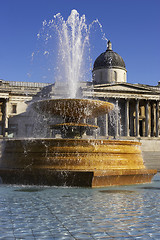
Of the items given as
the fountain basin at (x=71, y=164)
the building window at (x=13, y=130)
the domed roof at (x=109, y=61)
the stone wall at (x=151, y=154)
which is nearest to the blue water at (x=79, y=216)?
the fountain basin at (x=71, y=164)

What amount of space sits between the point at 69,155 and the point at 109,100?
36.3m

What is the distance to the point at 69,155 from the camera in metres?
11.2

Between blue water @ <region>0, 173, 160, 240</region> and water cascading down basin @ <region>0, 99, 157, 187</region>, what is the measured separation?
2064 millimetres

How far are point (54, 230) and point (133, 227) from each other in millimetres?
1283

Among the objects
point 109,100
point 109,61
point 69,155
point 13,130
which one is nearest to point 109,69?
point 109,61

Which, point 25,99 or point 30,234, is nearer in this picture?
point 30,234

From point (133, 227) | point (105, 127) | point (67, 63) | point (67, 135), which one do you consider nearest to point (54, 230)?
point (133, 227)

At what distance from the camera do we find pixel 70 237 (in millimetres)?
4562

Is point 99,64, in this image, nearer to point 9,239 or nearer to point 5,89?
point 5,89

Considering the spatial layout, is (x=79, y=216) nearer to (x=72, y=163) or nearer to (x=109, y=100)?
(x=72, y=163)

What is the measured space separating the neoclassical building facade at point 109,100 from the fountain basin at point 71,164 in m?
32.0

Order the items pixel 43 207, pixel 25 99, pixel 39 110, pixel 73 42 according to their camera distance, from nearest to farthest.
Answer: pixel 43 207 < pixel 39 110 < pixel 73 42 < pixel 25 99

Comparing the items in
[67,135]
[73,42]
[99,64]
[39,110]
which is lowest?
[67,135]

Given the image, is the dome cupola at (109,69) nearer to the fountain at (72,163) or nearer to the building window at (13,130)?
the building window at (13,130)
